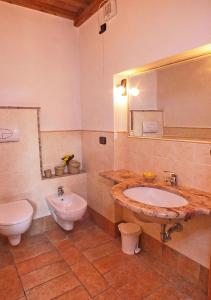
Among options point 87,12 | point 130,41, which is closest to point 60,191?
point 130,41

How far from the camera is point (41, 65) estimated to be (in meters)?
2.49

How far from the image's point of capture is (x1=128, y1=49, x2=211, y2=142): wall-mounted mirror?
5.09 feet

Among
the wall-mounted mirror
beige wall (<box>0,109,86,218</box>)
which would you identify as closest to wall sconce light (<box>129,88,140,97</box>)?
the wall-mounted mirror

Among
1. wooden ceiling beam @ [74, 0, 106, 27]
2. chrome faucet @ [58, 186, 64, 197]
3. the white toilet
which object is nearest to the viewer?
the white toilet

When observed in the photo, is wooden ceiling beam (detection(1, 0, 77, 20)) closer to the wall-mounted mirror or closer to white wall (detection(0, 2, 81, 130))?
white wall (detection(0, 2, 81, 130))

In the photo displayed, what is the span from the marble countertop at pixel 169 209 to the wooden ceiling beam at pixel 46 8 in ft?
7.09

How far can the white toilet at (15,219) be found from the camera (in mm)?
1924

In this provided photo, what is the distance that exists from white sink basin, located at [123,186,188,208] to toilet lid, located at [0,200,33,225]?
1.09 meters

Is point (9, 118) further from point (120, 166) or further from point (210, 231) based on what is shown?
point (210, 231)

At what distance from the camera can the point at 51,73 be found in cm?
257

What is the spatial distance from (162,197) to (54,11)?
2.49 metres

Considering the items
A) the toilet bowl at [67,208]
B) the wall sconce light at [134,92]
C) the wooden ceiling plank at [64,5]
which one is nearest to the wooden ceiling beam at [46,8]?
the wooden ceiling plank at [64,5]

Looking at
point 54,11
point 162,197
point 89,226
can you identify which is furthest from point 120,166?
point 54,11

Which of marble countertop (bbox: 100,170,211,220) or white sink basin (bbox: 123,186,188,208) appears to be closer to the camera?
marble countertop (bbox: 100,170,211,220)
